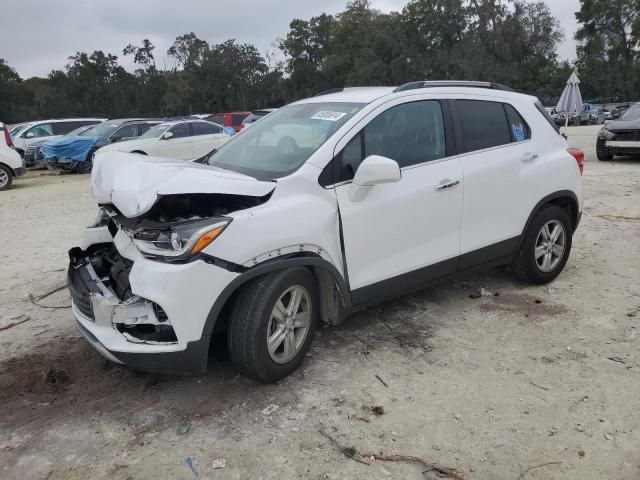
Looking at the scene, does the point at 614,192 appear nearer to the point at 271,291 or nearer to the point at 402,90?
the point at 402,90

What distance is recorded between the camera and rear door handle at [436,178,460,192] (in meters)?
3.94

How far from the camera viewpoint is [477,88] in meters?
4.48

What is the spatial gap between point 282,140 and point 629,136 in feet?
39.9

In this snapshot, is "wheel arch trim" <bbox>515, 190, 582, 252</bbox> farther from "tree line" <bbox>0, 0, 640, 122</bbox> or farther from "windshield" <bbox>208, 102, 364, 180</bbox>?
"tree line" <bbox>0, 0, 640, 122</bbox>

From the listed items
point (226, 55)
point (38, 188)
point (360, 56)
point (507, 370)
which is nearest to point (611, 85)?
point (360, 56)

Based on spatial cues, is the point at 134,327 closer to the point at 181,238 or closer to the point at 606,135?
the point at 181,238

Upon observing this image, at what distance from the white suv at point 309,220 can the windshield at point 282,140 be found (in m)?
0.02

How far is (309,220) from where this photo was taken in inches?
130

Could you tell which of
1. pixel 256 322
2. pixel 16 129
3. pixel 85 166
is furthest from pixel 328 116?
pixel 16 129


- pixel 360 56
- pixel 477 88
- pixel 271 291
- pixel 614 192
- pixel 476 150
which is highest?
pixel 360 56

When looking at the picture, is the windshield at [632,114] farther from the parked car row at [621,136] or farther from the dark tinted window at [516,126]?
the dark tinted window at [516,126]

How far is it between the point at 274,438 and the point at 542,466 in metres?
1.37

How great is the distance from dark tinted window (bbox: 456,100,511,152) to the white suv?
0.04 feet

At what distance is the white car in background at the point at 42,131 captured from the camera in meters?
18.7
